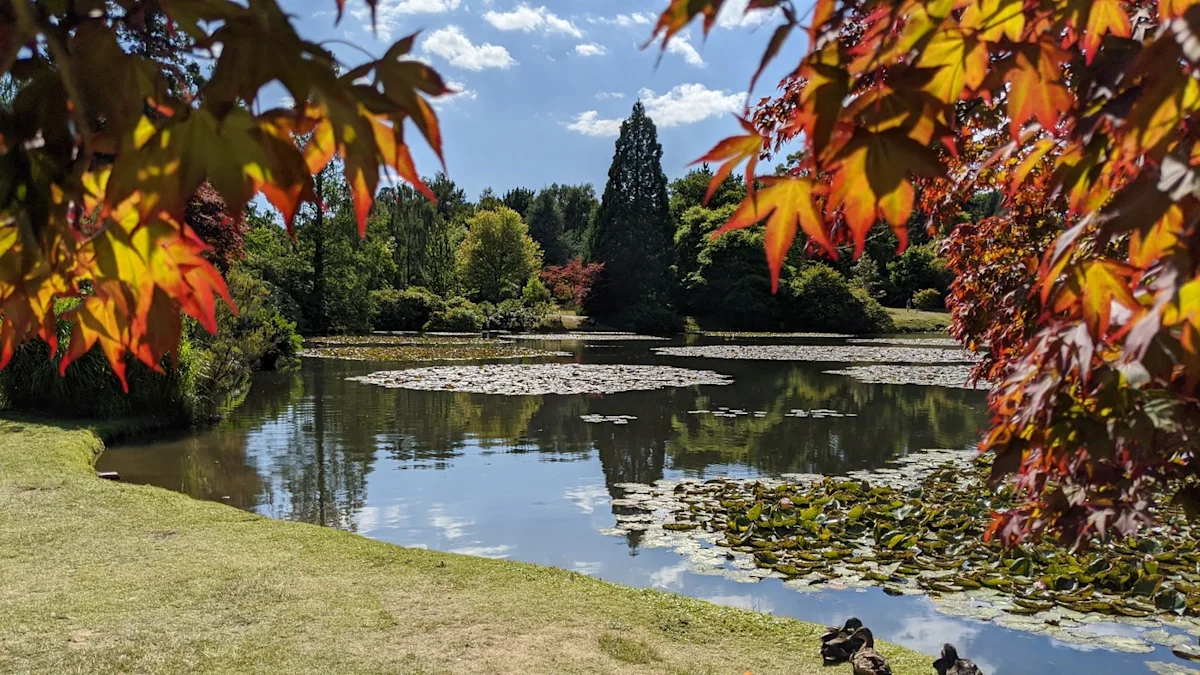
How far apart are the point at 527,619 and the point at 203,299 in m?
3.05

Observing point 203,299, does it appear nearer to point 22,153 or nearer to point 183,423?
point 22,153

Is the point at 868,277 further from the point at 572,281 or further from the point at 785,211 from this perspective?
the point at 785,211

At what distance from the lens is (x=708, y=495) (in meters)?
7.00

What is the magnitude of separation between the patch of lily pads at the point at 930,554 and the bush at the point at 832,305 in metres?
32.2

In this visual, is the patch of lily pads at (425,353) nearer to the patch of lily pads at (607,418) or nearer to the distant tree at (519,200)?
the patch of lily pads at (607,418)

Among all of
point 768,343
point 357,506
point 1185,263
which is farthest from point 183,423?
point 768,343

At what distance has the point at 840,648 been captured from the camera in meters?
3.34

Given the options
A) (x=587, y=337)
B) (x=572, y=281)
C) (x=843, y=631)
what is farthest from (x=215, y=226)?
(x=572, y=281)

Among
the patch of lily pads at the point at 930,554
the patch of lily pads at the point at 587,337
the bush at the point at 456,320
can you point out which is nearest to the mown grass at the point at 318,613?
the patch of lily pads at the point at 930,554

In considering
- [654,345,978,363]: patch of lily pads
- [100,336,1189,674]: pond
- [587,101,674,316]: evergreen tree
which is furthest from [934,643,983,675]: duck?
[587,101,674,316]: evergreen tree

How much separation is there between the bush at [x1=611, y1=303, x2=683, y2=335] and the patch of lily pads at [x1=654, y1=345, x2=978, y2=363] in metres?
10.5

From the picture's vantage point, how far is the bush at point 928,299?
1780 inches

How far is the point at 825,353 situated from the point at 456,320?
16496mm

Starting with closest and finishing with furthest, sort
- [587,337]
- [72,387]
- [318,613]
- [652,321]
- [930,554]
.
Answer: [318,613] < [930,554] < [72,387] < [587,337] < [652,321]
